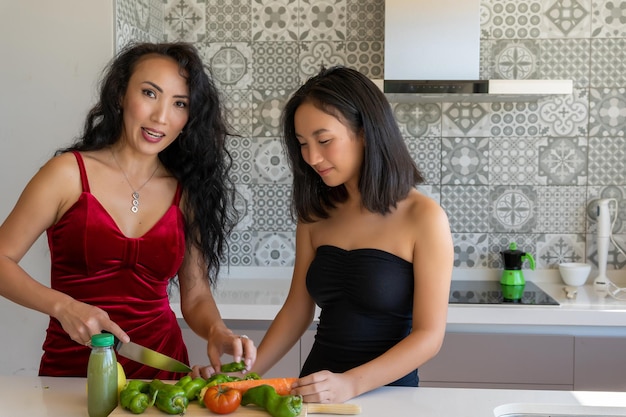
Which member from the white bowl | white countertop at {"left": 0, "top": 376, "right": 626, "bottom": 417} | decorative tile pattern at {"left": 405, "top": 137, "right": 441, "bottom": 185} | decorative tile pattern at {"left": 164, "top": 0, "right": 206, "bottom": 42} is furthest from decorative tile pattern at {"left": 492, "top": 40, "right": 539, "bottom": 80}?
white countertop at {"left": 0, "top": 376, "right": 626, "bottom": 417}

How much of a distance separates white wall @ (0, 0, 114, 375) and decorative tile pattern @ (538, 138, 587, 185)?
192cm

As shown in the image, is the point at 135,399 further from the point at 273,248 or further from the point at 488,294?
the point at 273,248

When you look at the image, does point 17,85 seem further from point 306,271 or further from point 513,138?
point 513,138

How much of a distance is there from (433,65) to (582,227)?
41.6 inches

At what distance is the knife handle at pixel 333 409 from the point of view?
144 centimetres

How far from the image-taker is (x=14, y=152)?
277 centimetres

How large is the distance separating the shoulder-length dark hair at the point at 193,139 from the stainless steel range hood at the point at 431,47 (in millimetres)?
1146

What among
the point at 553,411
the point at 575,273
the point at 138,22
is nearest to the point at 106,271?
the point at 553,411

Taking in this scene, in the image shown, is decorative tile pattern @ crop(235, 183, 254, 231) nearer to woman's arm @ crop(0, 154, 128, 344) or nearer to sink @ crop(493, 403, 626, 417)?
woman's arm @ crop(0, 154, 128, 344)

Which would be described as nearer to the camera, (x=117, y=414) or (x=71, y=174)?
(x=117, y=414)

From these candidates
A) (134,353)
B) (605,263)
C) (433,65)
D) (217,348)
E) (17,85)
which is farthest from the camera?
(605,263)

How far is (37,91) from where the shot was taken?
2.76m

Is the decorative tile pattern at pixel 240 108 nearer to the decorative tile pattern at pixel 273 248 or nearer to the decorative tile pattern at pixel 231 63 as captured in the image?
the decorative tile pattern at pixel 231 63

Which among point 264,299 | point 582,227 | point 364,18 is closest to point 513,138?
point 582,227
